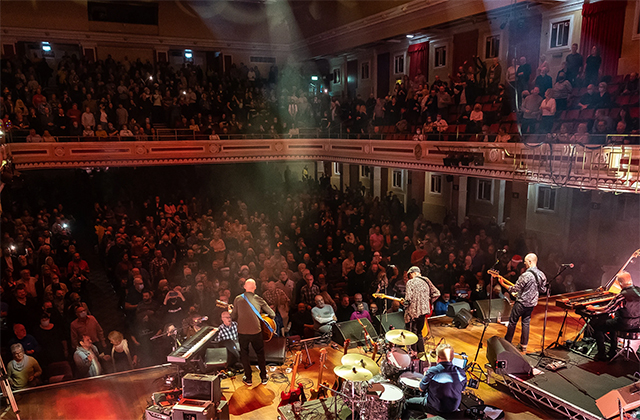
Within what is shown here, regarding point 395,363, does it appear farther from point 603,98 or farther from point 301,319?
point 603,98

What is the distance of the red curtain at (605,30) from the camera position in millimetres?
→ 9203

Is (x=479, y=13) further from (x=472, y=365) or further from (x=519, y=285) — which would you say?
(x=472, y=365)

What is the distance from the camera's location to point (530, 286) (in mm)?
5672

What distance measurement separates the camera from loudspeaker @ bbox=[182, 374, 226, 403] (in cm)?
Answer: 460

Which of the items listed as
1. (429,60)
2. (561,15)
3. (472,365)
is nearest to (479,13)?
(561,15)

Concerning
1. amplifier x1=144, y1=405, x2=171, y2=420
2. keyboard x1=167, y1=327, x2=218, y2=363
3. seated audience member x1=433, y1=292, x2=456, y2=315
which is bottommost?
seated audience member x1=433, y1=292, x2=456, y2=315

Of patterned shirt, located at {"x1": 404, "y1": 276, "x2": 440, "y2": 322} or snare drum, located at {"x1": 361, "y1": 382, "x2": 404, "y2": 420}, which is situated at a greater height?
patterned shirt, located at {"x1": 404, "y1": 276, "x2": 440, "y2": 322}

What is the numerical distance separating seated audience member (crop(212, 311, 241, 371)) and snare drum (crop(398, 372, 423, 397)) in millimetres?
2195

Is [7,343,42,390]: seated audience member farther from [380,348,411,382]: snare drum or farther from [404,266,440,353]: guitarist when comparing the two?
[404,266,440,353]: guitarist

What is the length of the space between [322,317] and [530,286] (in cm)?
293

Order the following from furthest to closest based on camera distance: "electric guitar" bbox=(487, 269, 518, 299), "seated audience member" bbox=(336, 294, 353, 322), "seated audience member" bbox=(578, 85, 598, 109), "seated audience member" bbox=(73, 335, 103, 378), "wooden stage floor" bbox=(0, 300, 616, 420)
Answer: "seated audience member" bbox=(578, 85, 598, 109), "seated audience member" bbox=(336, 294, 353, 322), "electric guitar" bbox=(487, 269, 518, 299), "seated audience member" bbox=(73, 335, 103, 378), "wooden stage floor" bbox=(0, 300, 616, 420)

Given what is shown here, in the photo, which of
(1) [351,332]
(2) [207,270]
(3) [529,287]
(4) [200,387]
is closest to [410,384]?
(1) [351,332]

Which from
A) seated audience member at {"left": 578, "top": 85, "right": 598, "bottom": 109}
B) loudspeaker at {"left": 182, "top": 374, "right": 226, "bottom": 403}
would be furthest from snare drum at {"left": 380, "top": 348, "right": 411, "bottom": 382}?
seated audience member at {"left": 578, "top": 85, "right": 598, "bottom": 109}

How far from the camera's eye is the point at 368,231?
11.1m
